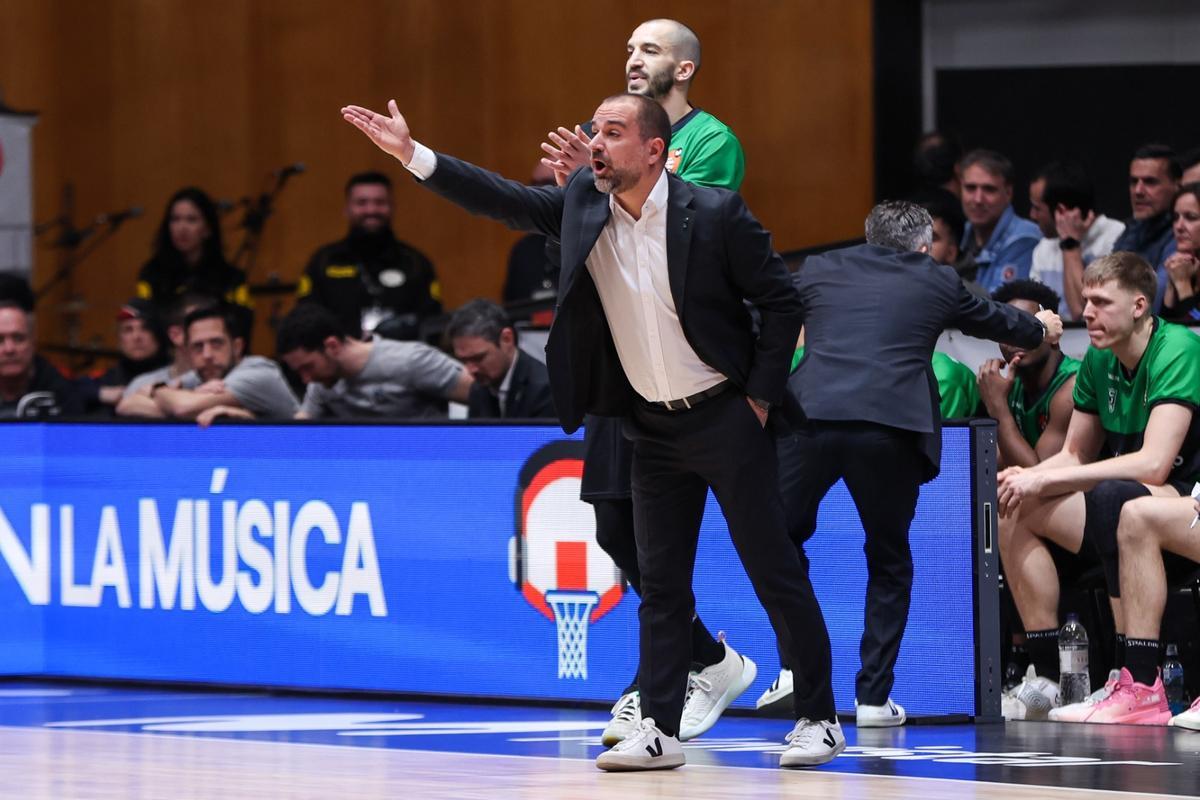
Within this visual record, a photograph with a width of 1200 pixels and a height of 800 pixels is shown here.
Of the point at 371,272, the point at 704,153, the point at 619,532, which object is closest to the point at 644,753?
the point at 619,532

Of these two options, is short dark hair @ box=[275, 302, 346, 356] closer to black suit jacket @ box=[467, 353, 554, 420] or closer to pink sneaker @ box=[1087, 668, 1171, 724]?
black suit jacket @ box=[467, 353, 554, 420]

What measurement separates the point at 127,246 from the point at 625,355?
1044 cm

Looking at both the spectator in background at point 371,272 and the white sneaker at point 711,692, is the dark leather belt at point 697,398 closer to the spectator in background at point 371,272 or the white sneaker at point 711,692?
the white sneaker at point 711,692

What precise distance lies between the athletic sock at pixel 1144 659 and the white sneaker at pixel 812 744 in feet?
5.20

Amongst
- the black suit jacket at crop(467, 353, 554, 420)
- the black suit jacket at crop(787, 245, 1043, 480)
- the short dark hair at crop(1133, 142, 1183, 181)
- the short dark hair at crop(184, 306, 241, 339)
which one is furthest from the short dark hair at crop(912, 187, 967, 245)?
the short dark hair at crop(184, 306, 241, 339)

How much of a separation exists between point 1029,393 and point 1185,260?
779 mm

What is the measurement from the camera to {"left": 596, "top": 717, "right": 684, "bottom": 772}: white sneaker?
5938 mm

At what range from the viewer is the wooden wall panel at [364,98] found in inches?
511

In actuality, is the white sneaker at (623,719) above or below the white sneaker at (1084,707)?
above

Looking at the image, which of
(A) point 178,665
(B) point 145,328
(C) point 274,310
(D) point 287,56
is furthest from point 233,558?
(D) point 287,56

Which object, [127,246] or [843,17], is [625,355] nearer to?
[843,17]

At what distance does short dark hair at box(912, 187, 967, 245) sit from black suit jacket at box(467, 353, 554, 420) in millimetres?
1744

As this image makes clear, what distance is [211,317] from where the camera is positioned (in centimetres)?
969

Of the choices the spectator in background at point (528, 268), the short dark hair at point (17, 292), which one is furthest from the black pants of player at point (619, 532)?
the spectator in background at point (528, 268)
